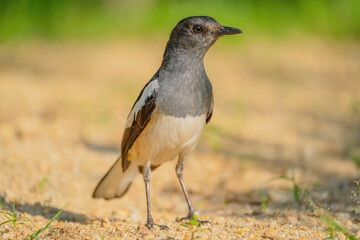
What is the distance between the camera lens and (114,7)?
41.8ft

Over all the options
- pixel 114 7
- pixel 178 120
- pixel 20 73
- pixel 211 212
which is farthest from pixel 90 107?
pixel 114 7

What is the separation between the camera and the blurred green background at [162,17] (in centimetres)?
1163

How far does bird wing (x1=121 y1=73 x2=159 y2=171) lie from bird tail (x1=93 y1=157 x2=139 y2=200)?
32 centimetres

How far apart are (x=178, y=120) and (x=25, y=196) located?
6.11 feet

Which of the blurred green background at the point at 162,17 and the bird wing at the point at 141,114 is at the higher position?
the blurred green background at the point at 162,17

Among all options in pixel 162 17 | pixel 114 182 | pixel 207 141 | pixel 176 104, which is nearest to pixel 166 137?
pixel 176 104

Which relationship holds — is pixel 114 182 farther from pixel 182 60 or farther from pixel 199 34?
pixel 199 34

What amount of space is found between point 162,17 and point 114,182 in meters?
7.97

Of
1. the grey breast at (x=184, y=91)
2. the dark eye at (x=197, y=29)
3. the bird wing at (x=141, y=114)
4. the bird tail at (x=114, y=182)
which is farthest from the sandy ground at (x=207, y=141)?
the dark eye at (x=197, y=29)

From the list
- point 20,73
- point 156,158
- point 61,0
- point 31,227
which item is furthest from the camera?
point 61,0

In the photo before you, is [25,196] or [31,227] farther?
[25,196]

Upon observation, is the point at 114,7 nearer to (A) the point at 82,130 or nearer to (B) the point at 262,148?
(A) the point at 82,130

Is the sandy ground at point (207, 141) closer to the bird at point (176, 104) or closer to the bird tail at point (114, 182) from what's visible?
the bird tail at point (114, 182)

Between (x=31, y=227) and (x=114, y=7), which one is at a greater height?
(x=114, y=7)
